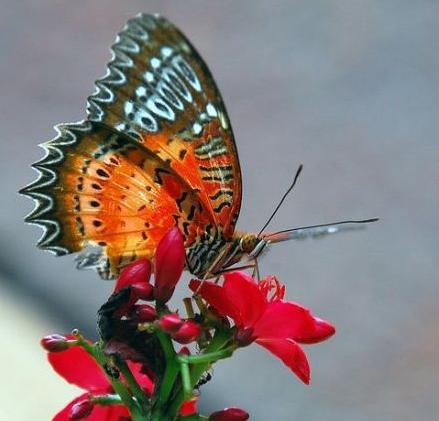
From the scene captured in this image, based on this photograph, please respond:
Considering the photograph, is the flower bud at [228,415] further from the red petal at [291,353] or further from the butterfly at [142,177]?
the butterfly at [142,177]

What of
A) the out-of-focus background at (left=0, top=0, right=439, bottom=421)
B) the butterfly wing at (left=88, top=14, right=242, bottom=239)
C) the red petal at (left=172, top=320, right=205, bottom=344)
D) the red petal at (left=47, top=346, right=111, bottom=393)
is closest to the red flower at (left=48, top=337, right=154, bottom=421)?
the red petal at (left=47, top=346, right=111, bottom=393)

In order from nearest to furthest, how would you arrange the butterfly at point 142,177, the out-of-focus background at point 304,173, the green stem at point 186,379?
the green stem at point 186,379
the butterfly at point 142,177
the out-of-focus background at point 304,173

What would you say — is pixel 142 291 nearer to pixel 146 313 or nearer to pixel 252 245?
pixel 146 313

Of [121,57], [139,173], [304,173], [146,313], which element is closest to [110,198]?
[139,173]

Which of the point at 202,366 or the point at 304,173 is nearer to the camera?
the point at 202,366

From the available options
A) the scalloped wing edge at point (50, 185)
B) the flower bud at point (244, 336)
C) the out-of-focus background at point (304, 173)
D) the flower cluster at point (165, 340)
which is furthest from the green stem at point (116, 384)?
the out-of-focus background at point (304, 173)
